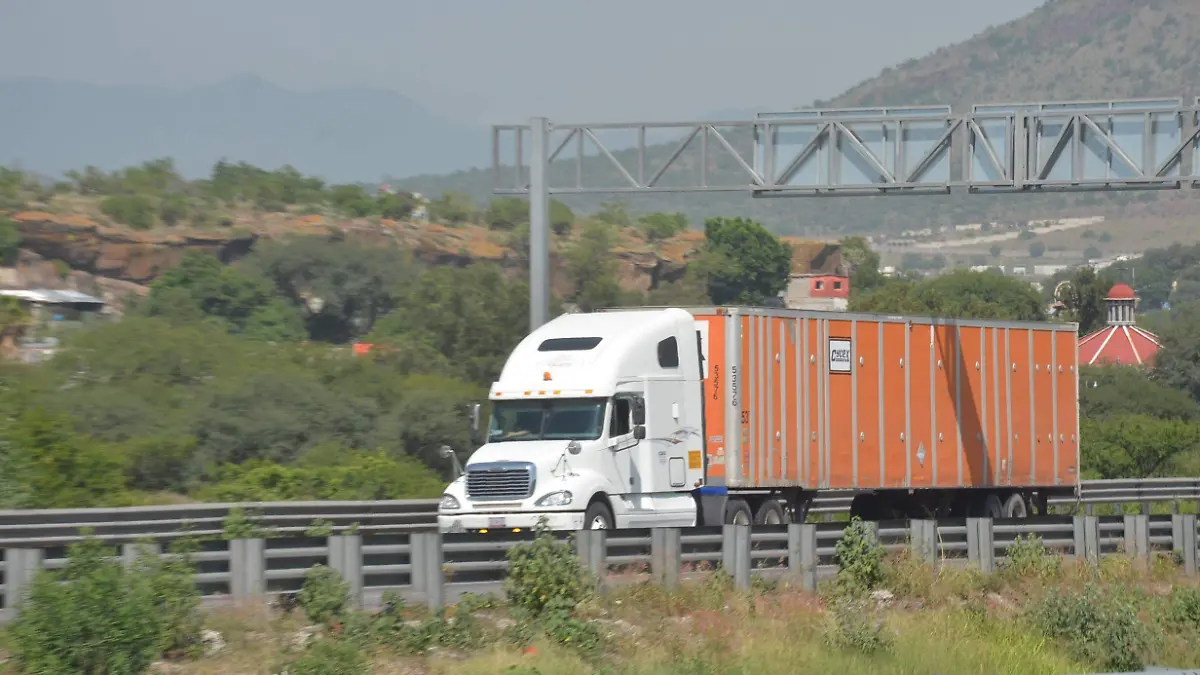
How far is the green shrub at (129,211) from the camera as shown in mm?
150000

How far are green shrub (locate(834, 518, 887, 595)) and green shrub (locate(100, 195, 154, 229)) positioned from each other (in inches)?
5360

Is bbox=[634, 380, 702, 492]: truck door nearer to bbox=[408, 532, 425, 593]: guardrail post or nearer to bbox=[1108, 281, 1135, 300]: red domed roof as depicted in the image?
bbox=[408, 532, 425, 593]: guardrail post

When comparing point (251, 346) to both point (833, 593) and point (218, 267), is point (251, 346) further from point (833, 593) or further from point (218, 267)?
point (218, 267)

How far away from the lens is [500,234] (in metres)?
182

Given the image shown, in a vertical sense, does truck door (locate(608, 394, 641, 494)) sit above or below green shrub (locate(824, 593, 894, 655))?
above

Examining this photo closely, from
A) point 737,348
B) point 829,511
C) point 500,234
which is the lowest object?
point 829,511

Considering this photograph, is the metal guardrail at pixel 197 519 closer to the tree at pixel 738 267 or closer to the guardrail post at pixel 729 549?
the guardrail post at pixel 729 549

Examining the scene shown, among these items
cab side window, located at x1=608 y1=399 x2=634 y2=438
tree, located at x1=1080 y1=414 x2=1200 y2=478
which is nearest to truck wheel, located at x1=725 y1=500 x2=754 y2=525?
cab side window, located at x1=608 y1=399 x2=634 y2=438

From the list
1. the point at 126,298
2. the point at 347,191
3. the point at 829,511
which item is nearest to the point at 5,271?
the point at 126,298

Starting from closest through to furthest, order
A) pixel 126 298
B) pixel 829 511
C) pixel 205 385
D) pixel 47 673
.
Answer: pixel 47 673 → pixel 829 511 → pixel 205 385 → pixel 126 298

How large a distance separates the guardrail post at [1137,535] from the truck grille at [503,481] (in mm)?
9029

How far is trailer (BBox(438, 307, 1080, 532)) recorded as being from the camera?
23.5 m

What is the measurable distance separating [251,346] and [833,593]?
42.6 m

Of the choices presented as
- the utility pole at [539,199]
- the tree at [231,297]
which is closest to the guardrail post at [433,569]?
the utility pole at [539,199]
